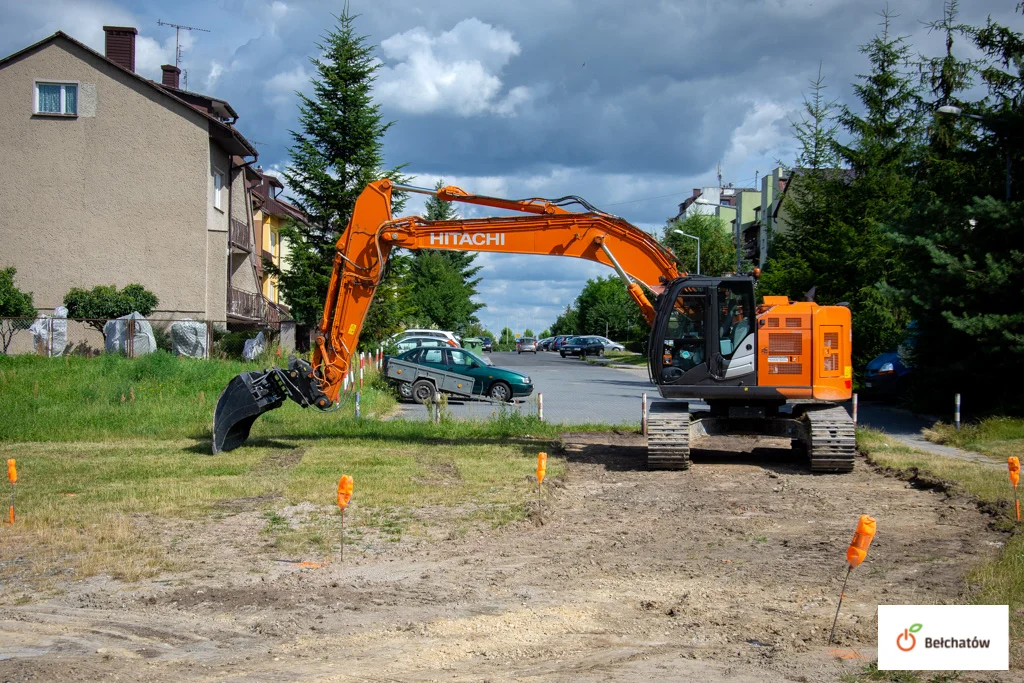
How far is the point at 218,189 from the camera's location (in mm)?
34656

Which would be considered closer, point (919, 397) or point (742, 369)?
point (742, 369)

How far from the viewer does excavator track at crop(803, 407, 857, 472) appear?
1420 centimetres

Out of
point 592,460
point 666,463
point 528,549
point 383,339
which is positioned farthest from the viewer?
point 383,339

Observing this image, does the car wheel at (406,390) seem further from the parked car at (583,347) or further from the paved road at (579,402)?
the parked car at (583,347)

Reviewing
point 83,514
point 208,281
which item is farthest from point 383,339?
point 83,514

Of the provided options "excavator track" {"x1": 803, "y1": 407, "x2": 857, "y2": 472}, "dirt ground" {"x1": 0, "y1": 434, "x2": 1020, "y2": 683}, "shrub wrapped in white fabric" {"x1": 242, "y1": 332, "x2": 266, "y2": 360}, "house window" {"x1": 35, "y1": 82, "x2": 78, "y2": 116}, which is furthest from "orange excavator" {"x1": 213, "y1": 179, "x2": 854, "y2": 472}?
"house window" {"x1": 35, "y1": 82, "x2": 78, "y2": 116}

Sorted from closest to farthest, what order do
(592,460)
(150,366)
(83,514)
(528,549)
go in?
(528,549)
(83,514)
(592,460)
(150,366)

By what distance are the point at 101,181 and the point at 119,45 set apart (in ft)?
20.2

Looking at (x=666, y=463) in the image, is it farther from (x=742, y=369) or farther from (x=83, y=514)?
(x=83, y=514)

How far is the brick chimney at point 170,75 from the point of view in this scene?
40.2 m

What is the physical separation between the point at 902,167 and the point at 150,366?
2664 cm

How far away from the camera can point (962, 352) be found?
74.1 ft

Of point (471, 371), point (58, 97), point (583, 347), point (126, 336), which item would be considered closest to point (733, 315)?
point (471, 371)

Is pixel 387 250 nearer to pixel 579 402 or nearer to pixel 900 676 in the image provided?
pixel 900 676
